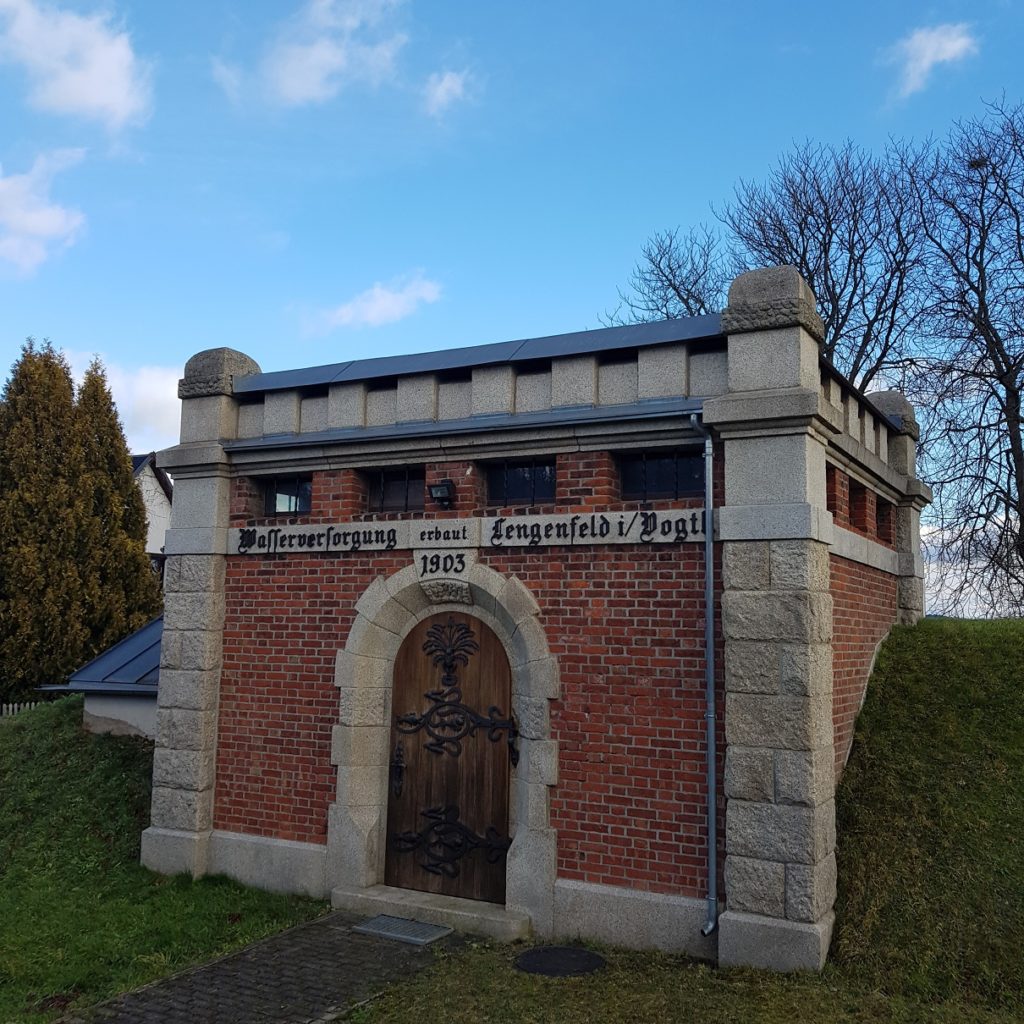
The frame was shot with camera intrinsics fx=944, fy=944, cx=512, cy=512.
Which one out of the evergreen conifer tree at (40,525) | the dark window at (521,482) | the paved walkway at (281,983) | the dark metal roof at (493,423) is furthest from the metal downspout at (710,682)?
the evergreen conifer tree at (40,525)

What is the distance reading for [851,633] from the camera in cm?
795

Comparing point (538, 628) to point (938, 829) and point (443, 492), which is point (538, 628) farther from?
point (938, 829)

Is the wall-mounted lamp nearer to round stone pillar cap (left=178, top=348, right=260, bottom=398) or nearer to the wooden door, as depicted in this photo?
the wooden door

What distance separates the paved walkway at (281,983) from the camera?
19.0ft

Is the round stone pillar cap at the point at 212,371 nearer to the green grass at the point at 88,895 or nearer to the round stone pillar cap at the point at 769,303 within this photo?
the green grass at the point at 88,895

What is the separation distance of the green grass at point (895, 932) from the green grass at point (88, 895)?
2003mm

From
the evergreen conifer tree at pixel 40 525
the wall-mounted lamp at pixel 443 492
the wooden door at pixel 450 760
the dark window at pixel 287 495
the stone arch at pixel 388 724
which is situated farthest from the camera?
the evergreen conifer tree at pixel 40 525

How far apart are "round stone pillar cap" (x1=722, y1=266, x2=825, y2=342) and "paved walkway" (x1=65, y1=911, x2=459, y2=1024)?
199 inches

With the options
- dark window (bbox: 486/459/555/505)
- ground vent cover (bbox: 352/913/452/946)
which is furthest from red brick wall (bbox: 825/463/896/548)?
ground vent cover (bbox: 352/913/452/946)

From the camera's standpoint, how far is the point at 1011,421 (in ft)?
51.0

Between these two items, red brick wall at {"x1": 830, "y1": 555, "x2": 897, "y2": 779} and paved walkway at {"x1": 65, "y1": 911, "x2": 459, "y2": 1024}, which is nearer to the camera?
paved walkway at {"x1": 65, "y1": 911, "x2": 459, "y2": 1024}

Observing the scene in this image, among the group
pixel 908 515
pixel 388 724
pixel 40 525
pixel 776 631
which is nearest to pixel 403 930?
pixel 388 724

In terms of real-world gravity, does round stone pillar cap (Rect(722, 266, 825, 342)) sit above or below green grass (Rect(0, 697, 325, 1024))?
above

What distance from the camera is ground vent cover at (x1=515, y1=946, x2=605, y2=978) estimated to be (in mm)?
6355
